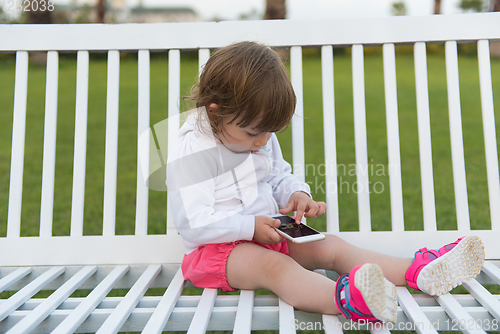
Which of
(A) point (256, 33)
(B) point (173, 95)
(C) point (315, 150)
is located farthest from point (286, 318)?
(C) point (315, 150)

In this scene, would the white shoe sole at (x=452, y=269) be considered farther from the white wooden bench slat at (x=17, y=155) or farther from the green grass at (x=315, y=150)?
the white wooden bench slat at (x=17, y=155)

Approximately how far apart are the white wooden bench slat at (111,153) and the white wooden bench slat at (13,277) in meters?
0.26

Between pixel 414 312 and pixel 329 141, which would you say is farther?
pixel 329 141

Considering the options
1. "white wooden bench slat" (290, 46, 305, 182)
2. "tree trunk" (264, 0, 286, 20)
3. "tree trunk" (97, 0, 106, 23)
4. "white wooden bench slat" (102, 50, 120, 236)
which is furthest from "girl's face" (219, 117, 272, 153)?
"tree trunk" (97, 0, 106, 23)

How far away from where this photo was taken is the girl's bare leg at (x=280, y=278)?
0.95m

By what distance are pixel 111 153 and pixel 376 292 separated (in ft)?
3.05

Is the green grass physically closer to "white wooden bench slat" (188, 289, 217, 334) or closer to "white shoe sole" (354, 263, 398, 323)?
"white wooden bench slat" (188, 289, 217, 334)

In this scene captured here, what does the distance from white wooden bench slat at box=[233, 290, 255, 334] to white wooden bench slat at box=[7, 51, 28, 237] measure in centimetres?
80

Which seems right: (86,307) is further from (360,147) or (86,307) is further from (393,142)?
(393,142)

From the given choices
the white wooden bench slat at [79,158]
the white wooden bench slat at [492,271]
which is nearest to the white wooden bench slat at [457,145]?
the white wooden bench slat at [492,271]

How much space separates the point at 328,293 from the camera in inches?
37.3

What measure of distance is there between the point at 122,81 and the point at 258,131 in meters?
6.27

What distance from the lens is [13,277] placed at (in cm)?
120

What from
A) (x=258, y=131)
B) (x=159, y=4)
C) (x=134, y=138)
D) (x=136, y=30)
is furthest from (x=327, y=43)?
(x=159, y=4)
